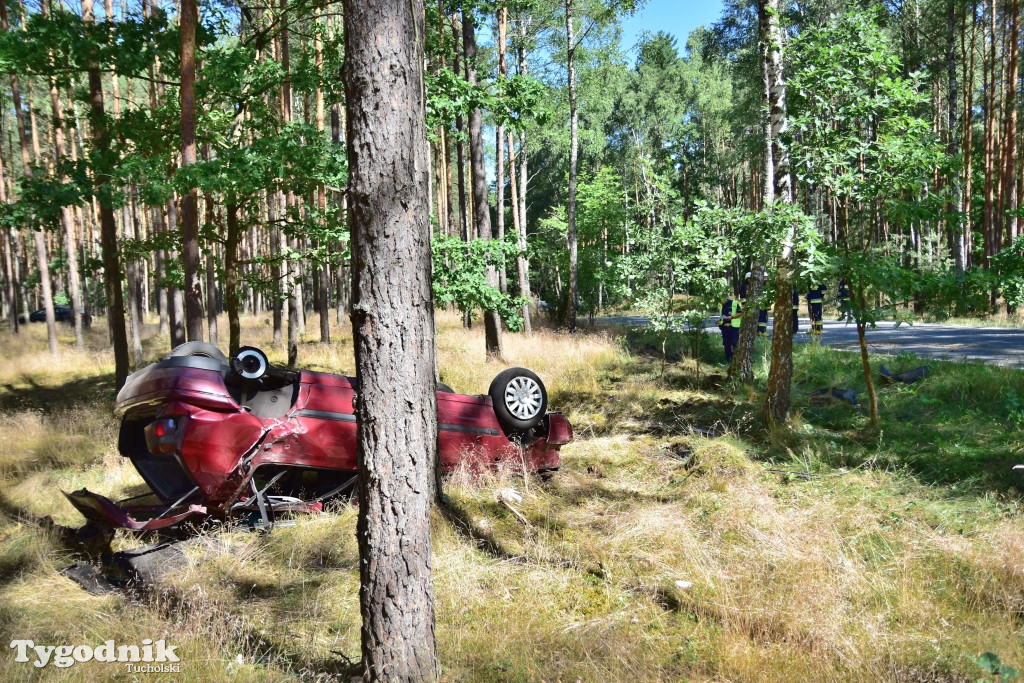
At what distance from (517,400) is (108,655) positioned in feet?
13.3

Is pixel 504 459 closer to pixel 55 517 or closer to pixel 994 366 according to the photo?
pixel 55 517

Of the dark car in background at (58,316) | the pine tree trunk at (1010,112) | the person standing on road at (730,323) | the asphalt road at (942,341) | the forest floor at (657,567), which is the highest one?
the pine tree trunk at (1010,112)

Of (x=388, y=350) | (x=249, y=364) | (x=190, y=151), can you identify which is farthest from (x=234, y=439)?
(x=190, y=151)

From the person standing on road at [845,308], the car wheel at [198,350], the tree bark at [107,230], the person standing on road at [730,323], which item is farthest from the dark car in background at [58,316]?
the person standing on road at [845,308]

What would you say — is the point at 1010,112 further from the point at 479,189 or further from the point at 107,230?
the point at 107,230

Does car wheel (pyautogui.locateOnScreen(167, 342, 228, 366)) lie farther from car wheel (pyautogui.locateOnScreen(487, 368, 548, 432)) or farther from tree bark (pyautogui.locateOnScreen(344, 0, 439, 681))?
tree bark (pyautogui.locateOnScreen(344, 0, 439, 681))

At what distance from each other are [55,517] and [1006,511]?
329 inches

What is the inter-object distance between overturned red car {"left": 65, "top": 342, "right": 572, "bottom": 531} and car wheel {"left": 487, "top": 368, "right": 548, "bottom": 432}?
1.47 feet

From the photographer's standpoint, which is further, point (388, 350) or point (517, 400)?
point (517, 400)

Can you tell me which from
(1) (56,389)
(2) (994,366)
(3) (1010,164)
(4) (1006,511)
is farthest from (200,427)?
(3) (1010,164)

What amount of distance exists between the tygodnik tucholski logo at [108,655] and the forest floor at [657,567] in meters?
0.06

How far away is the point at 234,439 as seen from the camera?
Result: 518 cm

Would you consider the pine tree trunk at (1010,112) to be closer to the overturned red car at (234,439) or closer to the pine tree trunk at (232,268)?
the pine tree trunk at (232,268)

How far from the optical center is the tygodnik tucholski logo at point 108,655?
11.2 ft
